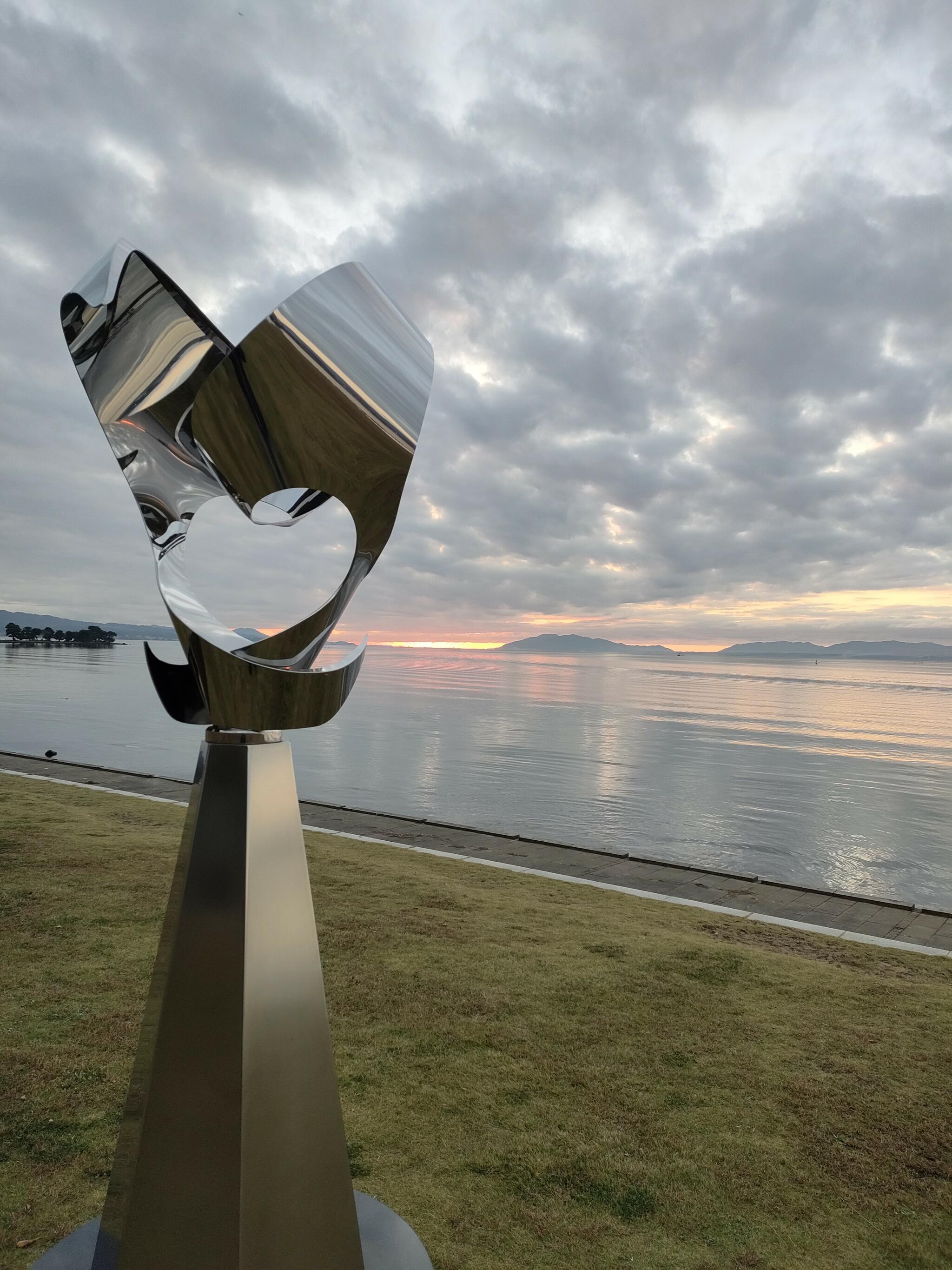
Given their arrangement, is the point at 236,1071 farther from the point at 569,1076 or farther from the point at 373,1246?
the point at 569,1076

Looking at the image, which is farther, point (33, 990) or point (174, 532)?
point (33, 990)

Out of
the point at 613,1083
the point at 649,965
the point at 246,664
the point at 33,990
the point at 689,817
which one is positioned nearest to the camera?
the point at 246,664

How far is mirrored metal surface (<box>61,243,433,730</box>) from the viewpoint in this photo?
9.06 feet

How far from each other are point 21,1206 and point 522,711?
34.0m

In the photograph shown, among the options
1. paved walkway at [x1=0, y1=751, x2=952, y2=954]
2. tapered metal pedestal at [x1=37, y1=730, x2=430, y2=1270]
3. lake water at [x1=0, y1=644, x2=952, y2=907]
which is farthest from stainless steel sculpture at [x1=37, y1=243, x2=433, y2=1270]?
paved walkway at [x1=0, y1=751, x2=952, y2=954]

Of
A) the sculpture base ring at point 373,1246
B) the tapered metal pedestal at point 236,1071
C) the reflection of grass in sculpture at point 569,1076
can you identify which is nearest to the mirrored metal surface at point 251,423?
the tapered metal pedestal at point 236,1071

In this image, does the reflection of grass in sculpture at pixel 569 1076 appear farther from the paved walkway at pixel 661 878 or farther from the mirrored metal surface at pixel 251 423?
the mirrored metal surface at pixel 251 423

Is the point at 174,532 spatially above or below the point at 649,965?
above

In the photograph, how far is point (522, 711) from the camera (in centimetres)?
3716

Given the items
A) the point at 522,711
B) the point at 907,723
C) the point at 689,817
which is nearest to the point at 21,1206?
the point at 689,817

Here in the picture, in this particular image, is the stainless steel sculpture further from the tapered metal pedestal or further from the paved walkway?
the paved walkway

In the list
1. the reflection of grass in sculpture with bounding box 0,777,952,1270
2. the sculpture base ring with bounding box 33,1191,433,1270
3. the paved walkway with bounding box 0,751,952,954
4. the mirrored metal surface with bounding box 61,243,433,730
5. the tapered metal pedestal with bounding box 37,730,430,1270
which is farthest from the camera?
the paved walkway with bounding box 0,751,952,954

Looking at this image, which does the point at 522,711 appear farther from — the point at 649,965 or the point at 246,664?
the point at 246,664

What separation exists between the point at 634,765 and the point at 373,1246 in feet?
63.7
